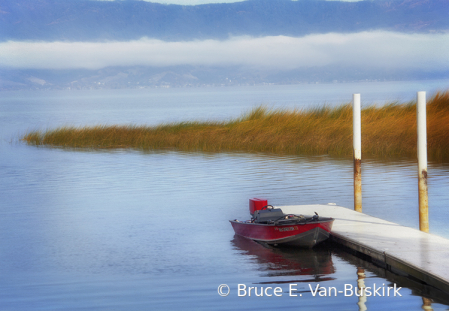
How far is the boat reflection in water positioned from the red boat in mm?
187

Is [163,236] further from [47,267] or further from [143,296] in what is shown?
[143,296]

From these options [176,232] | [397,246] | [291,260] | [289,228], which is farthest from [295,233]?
[176,232]

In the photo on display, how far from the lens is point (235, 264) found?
1204 cm


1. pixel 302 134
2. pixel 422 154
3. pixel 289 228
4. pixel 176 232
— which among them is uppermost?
pixel 302 134

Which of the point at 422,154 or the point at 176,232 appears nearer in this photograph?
the point at 422,154

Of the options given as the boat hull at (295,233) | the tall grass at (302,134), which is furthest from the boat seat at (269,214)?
the tall grass at (302,134)

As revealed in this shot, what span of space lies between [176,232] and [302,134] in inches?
674

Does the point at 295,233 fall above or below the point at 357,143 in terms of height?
below

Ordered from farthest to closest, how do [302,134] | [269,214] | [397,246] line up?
[302,134] → [269,214] → [397,246]

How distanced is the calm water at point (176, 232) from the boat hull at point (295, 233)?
0.24m

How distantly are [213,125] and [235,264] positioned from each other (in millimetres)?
24131

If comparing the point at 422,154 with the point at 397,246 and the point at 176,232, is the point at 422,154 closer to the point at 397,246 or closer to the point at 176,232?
the point at 397,246

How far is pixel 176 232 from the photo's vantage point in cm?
1528

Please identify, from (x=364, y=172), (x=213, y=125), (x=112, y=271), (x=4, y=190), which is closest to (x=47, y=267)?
(x=112, y=271)
